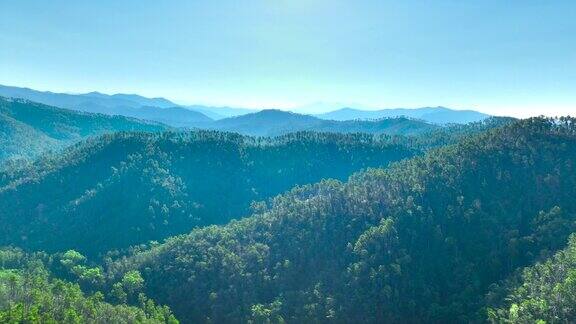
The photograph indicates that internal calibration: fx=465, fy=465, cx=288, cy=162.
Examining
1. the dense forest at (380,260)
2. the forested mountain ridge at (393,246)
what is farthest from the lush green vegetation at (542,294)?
the forested mountain ridge at (393,246)

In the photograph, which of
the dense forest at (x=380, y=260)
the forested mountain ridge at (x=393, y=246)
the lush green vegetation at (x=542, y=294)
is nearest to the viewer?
the lush green vegetation at (x=542, y=294)

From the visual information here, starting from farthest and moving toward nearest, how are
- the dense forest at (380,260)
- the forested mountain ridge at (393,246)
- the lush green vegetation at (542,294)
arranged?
the forested mountain ridge at (393,246), the dense forest at (380,260), the lush green vegetation at (542,294)

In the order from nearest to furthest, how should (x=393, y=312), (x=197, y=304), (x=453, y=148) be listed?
(x=393, y=312), (x=197, y=304), (x=453, y=148)

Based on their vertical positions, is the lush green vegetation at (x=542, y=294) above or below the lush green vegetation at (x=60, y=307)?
above

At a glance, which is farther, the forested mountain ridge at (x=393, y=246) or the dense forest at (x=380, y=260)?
the forested mountain ridge at (x=393, y=246)

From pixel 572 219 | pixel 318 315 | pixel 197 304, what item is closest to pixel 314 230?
pixel 318 315

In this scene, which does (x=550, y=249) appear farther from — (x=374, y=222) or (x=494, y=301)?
(x=374, y=222)

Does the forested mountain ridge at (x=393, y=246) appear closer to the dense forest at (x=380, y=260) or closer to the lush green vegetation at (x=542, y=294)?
the dense forest at (x=380, y=260)

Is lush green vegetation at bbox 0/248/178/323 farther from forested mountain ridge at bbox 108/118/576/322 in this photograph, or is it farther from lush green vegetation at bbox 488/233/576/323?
lush green vegetation at bbox 488/233/576/323

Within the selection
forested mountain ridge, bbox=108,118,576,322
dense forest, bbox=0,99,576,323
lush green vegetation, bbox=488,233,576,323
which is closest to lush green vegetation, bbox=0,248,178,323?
dense forest, bbox=0,99,576,323
